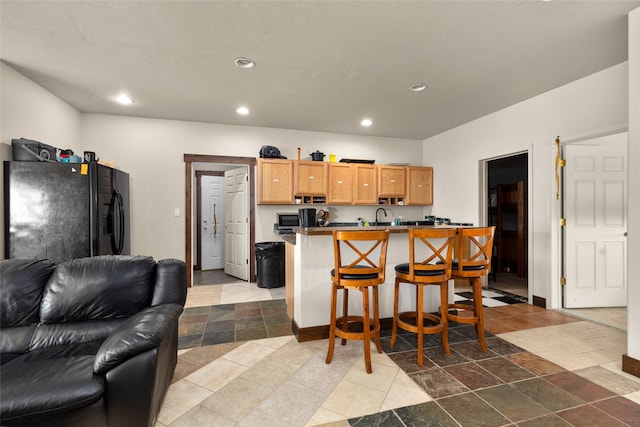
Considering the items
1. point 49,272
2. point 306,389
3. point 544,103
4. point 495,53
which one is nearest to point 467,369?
point 306,389

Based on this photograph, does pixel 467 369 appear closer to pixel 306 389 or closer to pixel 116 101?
pixel 306 389

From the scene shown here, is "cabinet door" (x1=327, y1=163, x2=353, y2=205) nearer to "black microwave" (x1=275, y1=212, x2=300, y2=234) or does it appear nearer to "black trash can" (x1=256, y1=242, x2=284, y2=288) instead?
"black microwave" (x1=275, y1=212, x2=300, y2=234)

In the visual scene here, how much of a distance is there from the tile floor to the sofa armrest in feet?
1.97

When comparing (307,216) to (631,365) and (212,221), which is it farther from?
(212,221)

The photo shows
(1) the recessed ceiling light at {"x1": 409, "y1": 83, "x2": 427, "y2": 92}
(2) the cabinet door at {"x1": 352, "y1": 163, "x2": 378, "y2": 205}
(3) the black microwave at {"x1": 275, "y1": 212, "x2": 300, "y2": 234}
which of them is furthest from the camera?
(2) the cabinet door at {"x1": 352, "y1": 163, "x2": 378, "y2": 205}

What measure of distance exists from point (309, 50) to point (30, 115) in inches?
129

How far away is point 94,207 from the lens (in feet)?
10.6

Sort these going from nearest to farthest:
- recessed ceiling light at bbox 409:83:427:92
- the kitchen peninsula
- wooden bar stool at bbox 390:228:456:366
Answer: wooden bar stool at bbox 390:228:456:366 < the kitchen peninsula < recessed ceiling light at bbox 409:83:427:92

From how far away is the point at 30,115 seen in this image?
3.41m

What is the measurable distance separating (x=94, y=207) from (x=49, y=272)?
1467mm

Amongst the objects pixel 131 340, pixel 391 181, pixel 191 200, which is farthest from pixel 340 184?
pixel 131 340

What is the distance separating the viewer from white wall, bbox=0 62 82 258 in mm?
3012

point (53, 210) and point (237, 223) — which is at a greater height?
point (53, 210)

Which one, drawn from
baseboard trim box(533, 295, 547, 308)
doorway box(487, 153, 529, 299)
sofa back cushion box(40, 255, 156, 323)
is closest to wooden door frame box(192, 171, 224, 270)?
sofa back cushion box(40, 255, 156, 323)
